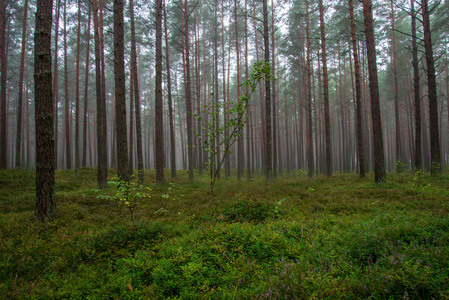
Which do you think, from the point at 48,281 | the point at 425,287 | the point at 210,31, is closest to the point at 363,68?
the point at 210,31

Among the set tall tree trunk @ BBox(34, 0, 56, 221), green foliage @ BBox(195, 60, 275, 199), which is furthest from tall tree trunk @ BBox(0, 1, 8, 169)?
green foliage @ BBox(195, 60, 275, 199)

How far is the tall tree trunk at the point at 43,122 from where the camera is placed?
581 centimetres

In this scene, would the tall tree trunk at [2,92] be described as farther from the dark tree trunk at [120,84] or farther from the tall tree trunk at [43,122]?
the tall tree trunk at [43,122]

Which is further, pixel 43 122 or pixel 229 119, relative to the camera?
pixel 229 119

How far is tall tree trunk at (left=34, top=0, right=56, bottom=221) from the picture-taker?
19.1 ft

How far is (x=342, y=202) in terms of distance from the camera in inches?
267

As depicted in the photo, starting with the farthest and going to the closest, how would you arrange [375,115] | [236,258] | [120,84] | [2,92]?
[2,92], [375,115], [120,84], [236,258]

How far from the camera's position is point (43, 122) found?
587 cm

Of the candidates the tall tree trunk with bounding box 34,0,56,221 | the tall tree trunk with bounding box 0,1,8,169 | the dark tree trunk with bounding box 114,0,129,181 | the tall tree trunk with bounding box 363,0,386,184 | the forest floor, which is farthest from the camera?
the tall tree trunk with bounding box 0,1,8,169

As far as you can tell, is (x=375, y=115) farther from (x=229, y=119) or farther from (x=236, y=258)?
(x=236, y=258)

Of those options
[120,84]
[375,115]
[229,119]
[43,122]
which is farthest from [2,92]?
[375,115]

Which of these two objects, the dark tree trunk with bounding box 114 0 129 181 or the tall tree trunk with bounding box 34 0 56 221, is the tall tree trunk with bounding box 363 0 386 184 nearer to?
the dark tree trunk with bounding box 114 0 129 181

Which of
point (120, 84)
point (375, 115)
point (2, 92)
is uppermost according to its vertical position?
point (2, 92)

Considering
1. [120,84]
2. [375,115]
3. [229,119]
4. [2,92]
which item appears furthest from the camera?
[2,92]
